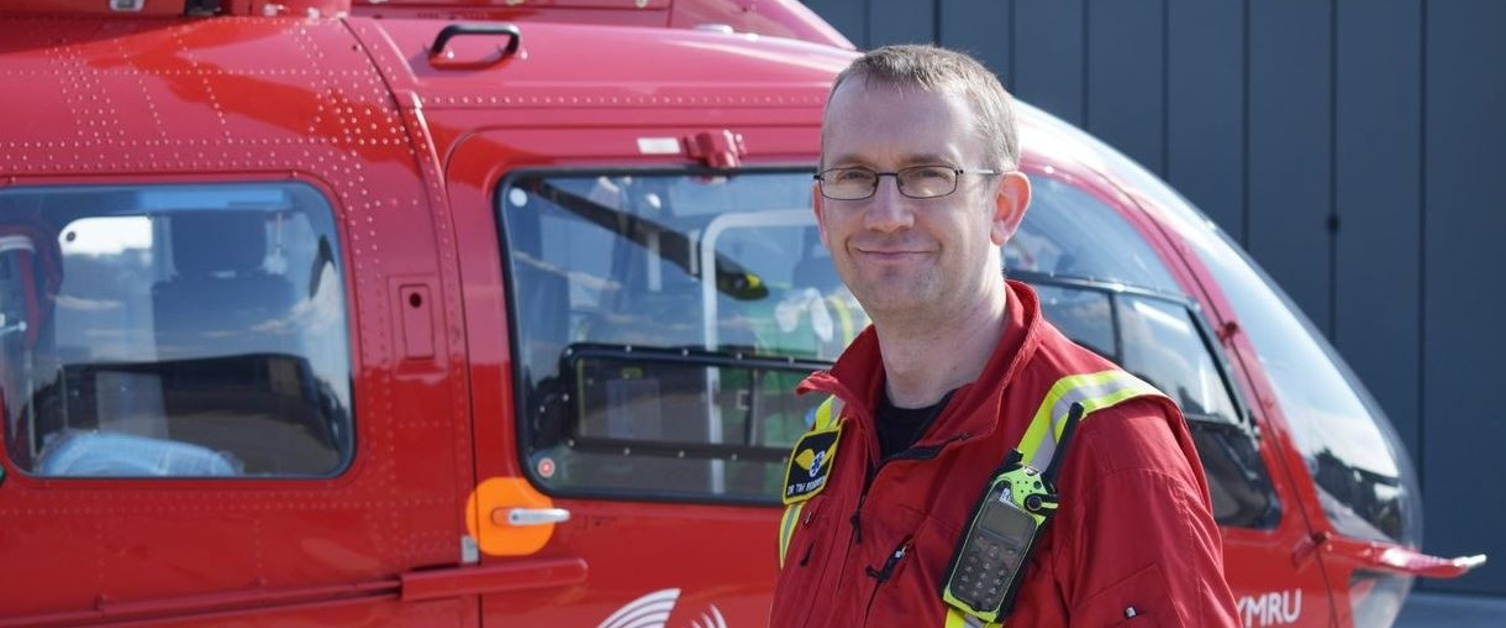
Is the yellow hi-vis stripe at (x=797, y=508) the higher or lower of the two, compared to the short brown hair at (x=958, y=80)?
lower

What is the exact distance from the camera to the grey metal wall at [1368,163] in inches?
288

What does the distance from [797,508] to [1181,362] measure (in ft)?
6.50

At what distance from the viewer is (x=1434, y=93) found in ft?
24.0

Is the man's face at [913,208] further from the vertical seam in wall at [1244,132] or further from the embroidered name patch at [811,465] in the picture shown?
the vertical seam in wall at [1244,132]

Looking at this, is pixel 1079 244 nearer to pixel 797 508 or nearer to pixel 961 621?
pixel 797 508

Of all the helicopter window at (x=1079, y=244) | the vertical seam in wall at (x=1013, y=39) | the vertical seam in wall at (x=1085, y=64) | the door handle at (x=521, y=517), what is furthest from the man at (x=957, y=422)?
the vertical seam in wall at (x=1013, y=39)

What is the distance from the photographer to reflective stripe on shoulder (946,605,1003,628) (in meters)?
1.89

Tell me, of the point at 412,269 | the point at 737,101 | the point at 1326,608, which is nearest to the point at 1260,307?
the point at 1326,608

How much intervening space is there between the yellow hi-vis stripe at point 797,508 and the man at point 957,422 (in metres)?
0.06

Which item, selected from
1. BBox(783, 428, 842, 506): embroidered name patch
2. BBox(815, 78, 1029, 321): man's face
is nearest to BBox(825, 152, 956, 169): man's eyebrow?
BBox(815, 78, 1029, 321): man's face

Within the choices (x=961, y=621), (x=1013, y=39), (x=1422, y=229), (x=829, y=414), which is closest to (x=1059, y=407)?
(x=961, y=621)

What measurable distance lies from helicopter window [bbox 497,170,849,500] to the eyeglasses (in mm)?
1690

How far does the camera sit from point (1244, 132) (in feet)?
25.0

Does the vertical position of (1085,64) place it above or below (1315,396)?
above
